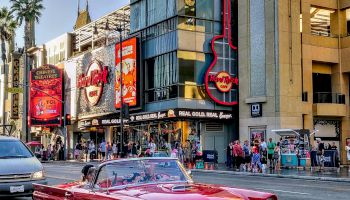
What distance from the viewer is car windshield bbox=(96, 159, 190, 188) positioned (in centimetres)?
743

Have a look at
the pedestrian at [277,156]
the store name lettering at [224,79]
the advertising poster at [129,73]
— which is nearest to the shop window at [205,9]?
the store name lettering at [224,79]

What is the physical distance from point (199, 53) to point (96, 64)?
14.1 m

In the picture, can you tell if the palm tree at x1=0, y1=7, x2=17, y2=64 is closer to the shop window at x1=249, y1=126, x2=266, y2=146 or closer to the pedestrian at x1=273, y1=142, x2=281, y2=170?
the shop window at x1=249, y1=126, x2=266, y2=146

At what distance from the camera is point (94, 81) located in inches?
2041

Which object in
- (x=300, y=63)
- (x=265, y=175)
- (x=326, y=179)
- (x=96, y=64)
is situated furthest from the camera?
(x=96, y=64)

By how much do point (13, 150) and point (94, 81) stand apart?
38490 mm

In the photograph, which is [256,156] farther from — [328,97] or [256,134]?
[328,97]

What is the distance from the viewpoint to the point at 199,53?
41344mm

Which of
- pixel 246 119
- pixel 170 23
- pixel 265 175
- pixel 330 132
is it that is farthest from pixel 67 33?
pixel 265 175

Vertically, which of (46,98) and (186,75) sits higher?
(186,75)

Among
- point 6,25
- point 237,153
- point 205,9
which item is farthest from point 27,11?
point 237,153

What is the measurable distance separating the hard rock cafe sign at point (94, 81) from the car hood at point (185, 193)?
141ft

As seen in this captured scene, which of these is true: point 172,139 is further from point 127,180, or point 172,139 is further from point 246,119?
point 127,180

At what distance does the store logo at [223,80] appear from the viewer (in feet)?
136
